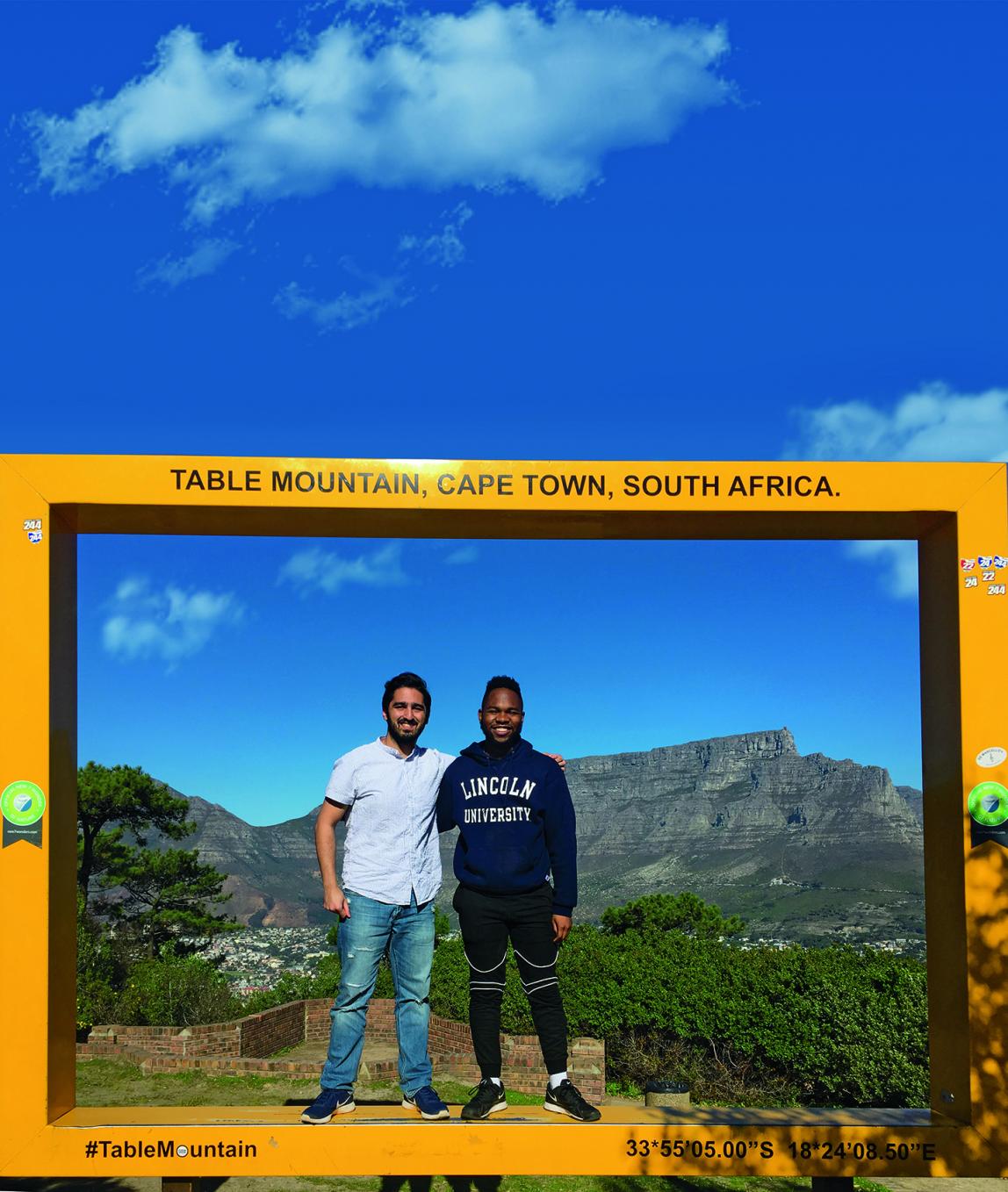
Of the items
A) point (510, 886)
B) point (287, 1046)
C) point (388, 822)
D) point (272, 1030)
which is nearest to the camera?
point (510, 886)

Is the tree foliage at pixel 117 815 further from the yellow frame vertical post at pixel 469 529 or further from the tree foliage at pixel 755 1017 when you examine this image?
the yellow frame vertical post at pixel 469 529

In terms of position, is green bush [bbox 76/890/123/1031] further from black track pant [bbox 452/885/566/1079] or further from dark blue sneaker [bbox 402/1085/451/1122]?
black track pant [bbox 452/885/566/1079]

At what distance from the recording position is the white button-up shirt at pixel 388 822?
5469 mm

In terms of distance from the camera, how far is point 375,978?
544 centimetres

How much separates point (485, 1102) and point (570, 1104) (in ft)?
1.45

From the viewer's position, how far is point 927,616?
5.80m

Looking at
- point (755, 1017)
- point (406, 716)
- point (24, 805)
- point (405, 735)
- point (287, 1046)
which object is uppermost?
point (406, 716)

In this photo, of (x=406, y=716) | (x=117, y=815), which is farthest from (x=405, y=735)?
(x=117, y=815)

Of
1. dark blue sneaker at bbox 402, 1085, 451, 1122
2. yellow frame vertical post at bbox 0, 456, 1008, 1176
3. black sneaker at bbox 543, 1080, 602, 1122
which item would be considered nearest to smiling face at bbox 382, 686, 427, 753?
yellow frame vertical post at bbox 0, 456, 1008, 1176

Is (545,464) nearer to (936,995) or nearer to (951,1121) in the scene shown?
(936,995)

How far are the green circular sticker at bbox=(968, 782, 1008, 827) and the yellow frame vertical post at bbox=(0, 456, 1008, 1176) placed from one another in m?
0.05

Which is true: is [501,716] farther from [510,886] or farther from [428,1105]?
[428,1105]

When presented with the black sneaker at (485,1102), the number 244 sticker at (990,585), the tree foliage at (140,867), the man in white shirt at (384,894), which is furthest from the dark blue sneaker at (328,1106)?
the tree foliage at (140,867)

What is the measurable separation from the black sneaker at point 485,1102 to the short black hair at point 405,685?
1.97m
